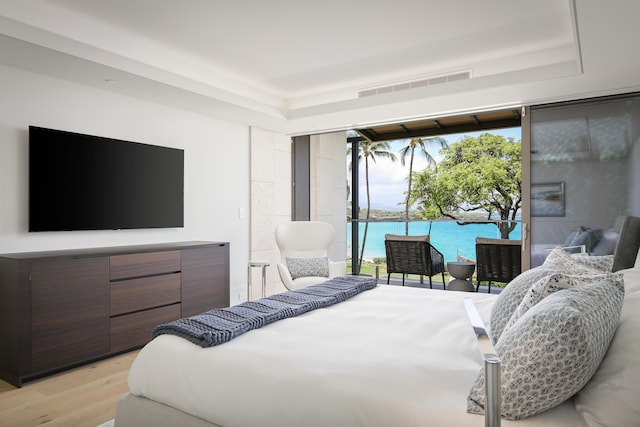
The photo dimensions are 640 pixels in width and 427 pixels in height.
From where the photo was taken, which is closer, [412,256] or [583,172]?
[583,172]

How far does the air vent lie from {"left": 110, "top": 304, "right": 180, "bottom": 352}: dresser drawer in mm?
2947

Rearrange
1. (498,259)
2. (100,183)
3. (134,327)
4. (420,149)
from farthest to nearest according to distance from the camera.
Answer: (420,149), (498,259), (100,183), (134,327)

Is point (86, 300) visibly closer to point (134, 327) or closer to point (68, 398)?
point (134, 327)

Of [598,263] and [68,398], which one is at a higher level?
[598,263]

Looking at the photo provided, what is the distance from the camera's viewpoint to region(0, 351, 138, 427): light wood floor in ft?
7.84

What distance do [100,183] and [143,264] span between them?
2.62 ft

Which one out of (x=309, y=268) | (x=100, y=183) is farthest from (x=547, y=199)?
(x=100, y=183)

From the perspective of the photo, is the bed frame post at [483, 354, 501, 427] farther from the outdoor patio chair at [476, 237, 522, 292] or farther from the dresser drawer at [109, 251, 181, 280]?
the outdoor patio chair at [476, 237, 522, 292]

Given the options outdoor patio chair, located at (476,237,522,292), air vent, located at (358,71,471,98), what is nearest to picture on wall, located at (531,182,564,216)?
outdoor patio chair, located at (476,237,522,292)

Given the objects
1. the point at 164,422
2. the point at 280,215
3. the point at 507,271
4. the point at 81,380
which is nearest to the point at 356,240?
the point at 280,215

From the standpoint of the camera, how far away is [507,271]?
5.16 metres

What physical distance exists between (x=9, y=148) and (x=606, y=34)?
4.18 meters

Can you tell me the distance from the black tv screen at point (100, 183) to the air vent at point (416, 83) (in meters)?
2.09

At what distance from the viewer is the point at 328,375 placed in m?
1.48
